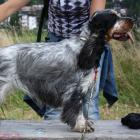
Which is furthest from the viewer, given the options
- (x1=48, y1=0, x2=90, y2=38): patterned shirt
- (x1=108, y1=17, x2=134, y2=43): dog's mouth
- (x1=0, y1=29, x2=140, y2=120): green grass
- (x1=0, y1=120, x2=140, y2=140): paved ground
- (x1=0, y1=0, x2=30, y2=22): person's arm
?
(x1=0, y1=29, x2=140, y2=120): green grass

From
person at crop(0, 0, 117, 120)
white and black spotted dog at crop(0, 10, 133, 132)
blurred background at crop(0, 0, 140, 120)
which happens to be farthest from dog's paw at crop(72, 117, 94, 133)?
blurred background at crop(0, 0, 140, 120)

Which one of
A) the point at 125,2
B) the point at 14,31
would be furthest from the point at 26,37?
the point at 125,2

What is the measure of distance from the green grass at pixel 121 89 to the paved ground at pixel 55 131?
7.10 feet

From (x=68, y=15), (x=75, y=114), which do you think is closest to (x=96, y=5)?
(x=68, y=15)

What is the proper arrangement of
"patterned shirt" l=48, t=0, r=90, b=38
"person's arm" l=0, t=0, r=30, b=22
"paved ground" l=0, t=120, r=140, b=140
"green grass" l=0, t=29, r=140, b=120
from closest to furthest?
1. "paved ground" l=0, t=120, r=140, b=140
2. "person's arm" l=0, t=0, r=30, b=22
3. "patterned shirt" l=48, t=0, r=90, b=38
4. "green grass" l=0, t=29, r=140, b=120

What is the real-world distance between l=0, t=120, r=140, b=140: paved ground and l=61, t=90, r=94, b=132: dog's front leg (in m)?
0.06

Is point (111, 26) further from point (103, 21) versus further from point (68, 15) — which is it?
point (68, 15)

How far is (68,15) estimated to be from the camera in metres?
5.59

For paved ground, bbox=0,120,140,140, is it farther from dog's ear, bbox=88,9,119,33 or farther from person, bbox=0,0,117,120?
A: dog's ear, bbox=88,9,119,33

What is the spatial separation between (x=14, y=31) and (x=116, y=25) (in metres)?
5.59

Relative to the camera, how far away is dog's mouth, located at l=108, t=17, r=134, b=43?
4.72 m

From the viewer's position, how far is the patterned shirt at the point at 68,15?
5527 millimetres

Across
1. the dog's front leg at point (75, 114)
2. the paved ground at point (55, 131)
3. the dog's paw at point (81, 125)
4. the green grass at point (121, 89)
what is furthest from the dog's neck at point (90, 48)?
the green grass at point (121, 89)

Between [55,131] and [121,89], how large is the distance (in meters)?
3.81
